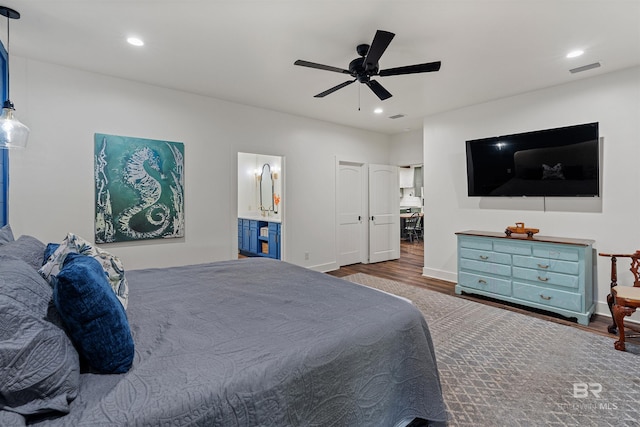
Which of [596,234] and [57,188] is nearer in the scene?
[57,188]

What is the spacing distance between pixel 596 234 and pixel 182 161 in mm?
5000

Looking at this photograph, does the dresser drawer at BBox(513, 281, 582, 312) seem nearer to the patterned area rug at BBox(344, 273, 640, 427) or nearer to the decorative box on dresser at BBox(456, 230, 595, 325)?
the decorative box on dresser at BBox(456, 230, 595, 325)

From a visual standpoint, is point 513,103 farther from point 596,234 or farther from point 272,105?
point 272,105

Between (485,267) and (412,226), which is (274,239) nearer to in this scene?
(485,267)

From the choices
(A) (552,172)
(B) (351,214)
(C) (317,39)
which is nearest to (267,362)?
(C) (317,39)

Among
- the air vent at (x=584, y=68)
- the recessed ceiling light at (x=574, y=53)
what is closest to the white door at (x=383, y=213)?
the air vent at (x=584, y=68)

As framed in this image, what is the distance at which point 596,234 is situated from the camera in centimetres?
355

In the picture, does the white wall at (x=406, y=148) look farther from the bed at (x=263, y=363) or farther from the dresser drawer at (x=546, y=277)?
the bed at (x=263, y=363)

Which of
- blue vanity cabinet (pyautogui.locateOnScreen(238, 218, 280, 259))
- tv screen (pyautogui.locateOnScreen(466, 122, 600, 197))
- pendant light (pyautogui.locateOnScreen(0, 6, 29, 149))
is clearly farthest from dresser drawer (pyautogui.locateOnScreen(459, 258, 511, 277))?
pendant light (pyautogui.locateOnScreen(0, 6, 29, 149))

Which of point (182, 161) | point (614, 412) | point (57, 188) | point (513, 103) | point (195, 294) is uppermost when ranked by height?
point (513, 103)

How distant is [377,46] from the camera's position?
2.31m

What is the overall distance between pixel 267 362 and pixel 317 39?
257cm

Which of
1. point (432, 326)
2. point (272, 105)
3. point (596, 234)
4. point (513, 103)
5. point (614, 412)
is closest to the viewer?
point (614, 412)

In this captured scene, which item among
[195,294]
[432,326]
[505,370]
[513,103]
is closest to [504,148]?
[513,103]
